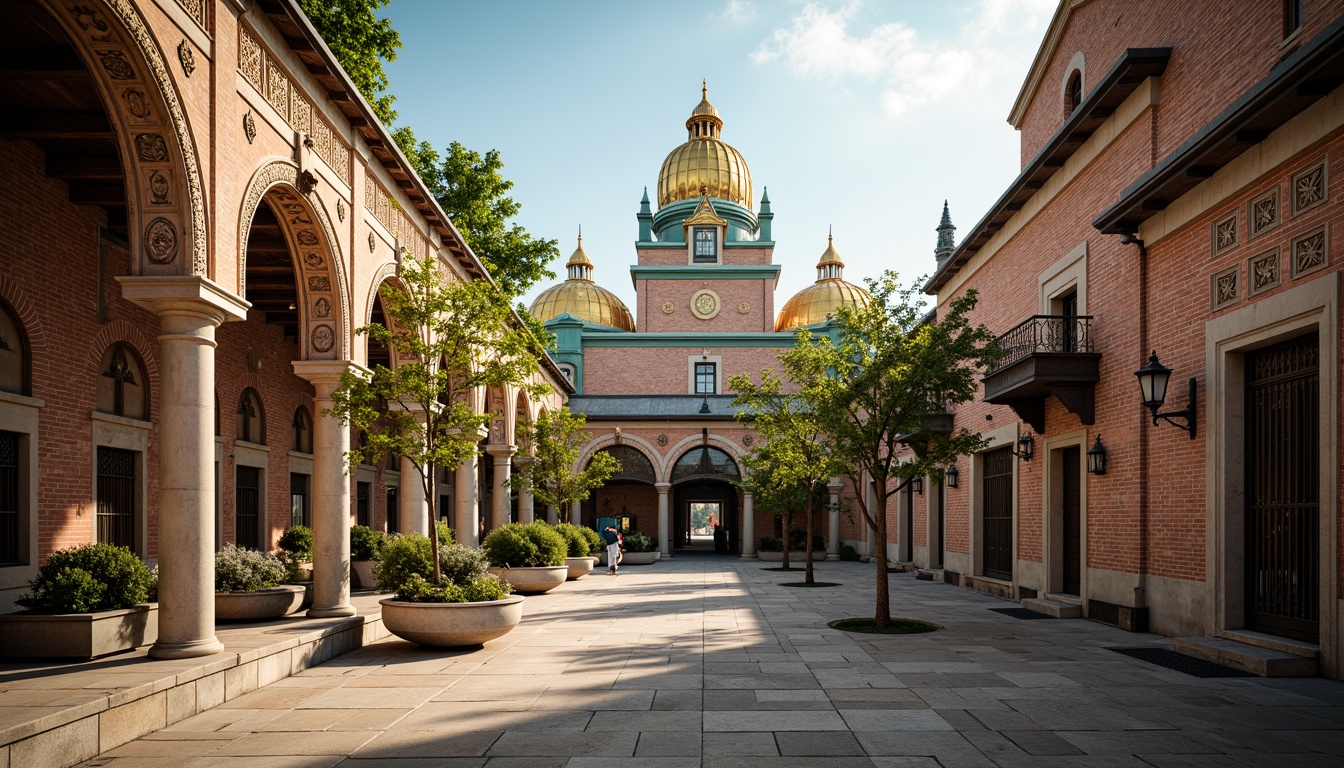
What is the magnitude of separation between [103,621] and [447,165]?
21186 millimetres

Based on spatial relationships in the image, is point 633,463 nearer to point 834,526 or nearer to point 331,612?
point 834,526

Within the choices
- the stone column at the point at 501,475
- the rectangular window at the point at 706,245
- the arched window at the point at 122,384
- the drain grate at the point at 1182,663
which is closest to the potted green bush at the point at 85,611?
the arched window at the point at 122,384

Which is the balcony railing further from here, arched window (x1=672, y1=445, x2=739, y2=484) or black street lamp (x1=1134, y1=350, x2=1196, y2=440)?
arched window (x1=672, y1=445, x2=739, y2=484)

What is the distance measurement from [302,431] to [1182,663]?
1684 cm

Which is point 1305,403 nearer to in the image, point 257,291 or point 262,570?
point 262,570

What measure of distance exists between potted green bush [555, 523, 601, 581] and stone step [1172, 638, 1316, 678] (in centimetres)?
1548

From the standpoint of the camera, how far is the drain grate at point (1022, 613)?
15.0 meters

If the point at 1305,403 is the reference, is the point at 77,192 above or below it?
above

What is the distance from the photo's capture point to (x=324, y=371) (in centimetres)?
1191

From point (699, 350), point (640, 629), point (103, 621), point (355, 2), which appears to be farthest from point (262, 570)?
point (699, 350)

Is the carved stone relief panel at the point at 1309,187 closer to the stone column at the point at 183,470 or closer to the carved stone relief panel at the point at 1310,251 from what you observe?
the carved stone relief panel at the point at 1310,251

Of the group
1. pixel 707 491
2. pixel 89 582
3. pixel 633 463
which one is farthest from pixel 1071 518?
pixel 707 491

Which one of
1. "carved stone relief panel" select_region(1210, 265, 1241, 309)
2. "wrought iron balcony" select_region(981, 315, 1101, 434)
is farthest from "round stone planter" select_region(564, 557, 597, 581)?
"carved stone relief panel" select_region(1210, 265, 1241, 309)

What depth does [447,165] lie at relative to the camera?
90.6 feet
